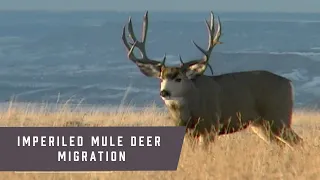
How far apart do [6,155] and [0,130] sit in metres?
0.77

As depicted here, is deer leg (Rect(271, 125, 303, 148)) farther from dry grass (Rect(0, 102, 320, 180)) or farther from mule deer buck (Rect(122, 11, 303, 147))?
dry grass (Rect(0, 102, 320, 180))

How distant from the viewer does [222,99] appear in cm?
1153

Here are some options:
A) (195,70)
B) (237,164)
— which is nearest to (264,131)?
(195,70)

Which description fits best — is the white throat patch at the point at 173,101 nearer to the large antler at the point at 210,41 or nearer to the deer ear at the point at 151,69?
the deer ear at the point at 151,69

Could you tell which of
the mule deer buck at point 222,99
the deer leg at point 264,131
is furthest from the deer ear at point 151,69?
the deer leg at point 264,131

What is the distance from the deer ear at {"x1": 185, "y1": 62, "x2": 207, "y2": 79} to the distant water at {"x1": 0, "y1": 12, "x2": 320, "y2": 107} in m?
18.3

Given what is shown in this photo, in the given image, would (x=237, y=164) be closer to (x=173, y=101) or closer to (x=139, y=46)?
(x=173, y=101)

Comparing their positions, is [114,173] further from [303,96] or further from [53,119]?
[303,96]

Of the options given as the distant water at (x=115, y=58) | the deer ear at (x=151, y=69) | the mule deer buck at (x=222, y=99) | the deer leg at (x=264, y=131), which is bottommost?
the distant water at (x=115, y=58)

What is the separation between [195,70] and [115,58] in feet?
185

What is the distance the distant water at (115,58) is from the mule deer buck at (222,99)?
18049 mm

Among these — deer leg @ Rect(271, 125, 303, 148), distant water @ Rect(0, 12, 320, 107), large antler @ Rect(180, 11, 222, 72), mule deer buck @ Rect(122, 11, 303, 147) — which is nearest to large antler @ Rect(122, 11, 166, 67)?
mule deer buck @ Rect(122, 11, 303, 147)

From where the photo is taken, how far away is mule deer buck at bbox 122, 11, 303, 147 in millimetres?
11141

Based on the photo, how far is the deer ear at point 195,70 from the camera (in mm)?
11305
